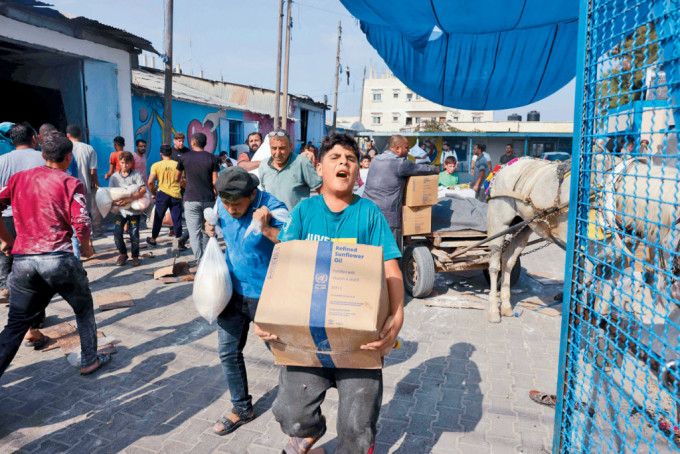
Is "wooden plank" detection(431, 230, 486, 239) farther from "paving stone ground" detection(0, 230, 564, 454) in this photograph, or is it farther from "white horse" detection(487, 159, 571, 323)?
"paving stone ground" detection(0, 230, 564, 454)

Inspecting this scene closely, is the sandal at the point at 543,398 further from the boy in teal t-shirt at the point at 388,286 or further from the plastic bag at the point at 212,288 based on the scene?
the plastic bag at the point at 212,288

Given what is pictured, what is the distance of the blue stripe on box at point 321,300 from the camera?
175cm

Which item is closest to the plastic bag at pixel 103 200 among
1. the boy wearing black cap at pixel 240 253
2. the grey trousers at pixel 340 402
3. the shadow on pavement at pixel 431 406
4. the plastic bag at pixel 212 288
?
the boy wearing black cap at pixel 240 253

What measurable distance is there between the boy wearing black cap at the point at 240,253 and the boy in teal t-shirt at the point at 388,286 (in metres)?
0.58

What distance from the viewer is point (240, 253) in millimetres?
2842

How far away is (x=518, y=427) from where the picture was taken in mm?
3133

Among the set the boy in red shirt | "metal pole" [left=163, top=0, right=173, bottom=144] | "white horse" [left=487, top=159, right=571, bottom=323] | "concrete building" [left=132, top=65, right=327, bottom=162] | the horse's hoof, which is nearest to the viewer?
the boy in red shirt

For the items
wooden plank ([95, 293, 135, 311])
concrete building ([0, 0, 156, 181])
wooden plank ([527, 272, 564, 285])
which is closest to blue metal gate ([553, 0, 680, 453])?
wooden plank ([527, 272, 564, 285])

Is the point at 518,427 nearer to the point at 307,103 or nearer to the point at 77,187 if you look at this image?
the point at 77,187

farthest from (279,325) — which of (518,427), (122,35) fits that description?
(122,35)

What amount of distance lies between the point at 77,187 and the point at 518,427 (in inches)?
149

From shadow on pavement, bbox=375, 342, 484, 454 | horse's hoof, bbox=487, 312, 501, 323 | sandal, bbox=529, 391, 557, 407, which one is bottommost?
shadow on pavement, bbox=375, 342, 484, 454

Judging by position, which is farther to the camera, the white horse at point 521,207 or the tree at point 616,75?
the white horse at point 521,207

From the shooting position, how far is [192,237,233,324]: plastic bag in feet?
8.88
